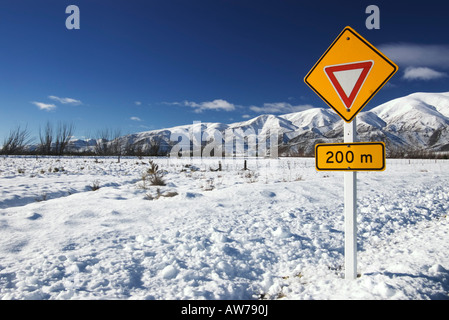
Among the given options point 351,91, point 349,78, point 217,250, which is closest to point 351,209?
point 351,91

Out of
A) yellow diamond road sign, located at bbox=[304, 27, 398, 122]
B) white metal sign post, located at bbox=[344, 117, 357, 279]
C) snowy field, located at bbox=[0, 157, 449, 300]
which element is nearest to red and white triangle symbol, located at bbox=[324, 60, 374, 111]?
yellow diamond road sign, located at bbox=[304, 27, 398, 122]

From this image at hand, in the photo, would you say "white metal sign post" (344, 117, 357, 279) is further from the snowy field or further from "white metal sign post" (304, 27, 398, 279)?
the snowy field

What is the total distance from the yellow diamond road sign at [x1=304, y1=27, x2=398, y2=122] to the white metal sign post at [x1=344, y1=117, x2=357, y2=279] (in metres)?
0.14

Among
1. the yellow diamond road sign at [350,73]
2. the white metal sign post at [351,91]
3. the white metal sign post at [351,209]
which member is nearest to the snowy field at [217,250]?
the white metal sign post at [351,209]

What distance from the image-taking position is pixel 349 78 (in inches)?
94.7


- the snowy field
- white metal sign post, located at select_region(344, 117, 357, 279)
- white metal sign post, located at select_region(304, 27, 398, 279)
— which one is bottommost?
the snowy field

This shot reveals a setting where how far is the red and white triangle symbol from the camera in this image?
7.74 ft

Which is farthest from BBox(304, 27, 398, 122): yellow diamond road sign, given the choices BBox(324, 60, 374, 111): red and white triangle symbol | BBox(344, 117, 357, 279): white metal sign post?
BBox(344, 117, 357, 279): white metal sign post

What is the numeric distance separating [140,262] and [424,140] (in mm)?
178204

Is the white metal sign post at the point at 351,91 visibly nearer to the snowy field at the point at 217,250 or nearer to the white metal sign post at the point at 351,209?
the white metal sign post at the point at 351,209

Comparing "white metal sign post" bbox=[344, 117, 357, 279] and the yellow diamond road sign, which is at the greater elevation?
the yellow diamond road sign

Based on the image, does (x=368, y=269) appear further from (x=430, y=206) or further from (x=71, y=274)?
(x=430, y=206)

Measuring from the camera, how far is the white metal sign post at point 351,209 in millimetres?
2340
